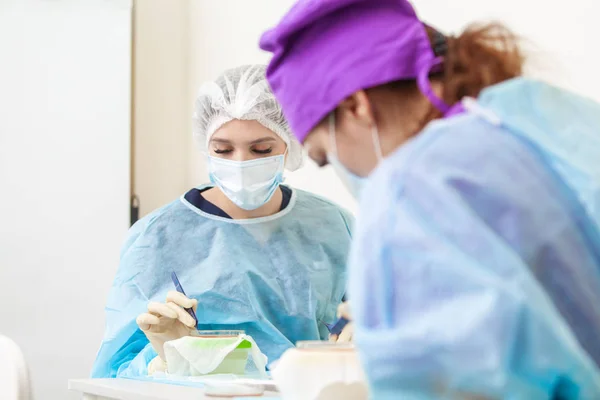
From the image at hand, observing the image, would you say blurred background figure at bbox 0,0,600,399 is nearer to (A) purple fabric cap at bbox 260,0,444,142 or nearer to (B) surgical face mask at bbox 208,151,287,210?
(B) surgical face mask at bbox 208,151,287,210

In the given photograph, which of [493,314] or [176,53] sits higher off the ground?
[493,314]

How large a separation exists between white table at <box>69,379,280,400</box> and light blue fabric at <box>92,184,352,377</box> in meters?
0.34

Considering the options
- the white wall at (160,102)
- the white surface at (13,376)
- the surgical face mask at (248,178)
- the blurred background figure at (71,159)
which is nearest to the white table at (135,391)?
the white surface at (13,376)

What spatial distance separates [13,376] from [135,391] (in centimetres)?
36

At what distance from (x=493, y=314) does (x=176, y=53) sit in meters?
2.78

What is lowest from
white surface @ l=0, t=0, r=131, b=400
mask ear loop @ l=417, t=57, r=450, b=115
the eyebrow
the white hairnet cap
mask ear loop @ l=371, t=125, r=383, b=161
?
white surface @ l=0, t=0, r=131, b=400

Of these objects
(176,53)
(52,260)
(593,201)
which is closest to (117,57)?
(176,53)

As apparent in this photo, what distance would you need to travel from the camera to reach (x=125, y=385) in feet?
4.53

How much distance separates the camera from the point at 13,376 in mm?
1473

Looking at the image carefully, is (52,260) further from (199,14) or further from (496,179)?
(496,179)

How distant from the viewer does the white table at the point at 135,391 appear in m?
1.21

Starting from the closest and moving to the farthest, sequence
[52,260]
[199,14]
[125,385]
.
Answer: [125,385], [52,260], [199,14]

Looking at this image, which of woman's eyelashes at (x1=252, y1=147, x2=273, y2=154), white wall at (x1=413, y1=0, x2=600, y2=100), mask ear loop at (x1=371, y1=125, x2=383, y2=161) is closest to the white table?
mask ear loop at (x1=371, y1=125, x2=383, y2=161)

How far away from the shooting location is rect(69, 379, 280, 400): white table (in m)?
1.21
